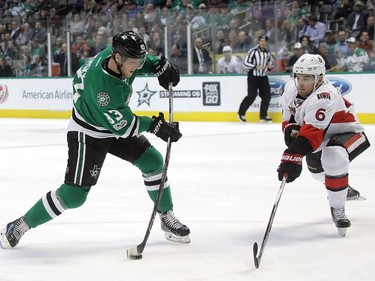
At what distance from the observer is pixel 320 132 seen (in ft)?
14.0

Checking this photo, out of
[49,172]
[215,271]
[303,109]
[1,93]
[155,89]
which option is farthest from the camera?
[1,93]

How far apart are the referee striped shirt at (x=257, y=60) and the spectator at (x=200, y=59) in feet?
3.15

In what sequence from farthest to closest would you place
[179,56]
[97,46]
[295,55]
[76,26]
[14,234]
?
[76,26], [97,46], [179,56], [295,55], [14,234]

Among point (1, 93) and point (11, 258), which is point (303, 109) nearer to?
point (11, 258)

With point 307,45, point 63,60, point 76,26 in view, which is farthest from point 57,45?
point 307,45

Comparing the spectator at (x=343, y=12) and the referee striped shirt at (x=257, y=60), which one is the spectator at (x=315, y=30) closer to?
the spectator at (x=343, y=12)

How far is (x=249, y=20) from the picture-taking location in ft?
44.0

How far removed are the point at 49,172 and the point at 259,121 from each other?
615 cm

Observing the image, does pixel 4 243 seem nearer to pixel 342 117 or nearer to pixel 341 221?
pixel 341 221

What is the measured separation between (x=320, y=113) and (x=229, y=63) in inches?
369

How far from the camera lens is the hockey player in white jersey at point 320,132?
4223mm

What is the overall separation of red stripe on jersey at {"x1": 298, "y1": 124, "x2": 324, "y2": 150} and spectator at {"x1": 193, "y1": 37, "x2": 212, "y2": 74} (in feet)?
31.3

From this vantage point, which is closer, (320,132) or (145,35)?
(320,132)

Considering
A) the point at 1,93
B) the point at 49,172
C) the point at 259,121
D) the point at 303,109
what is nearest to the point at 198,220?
the point at 303,109
